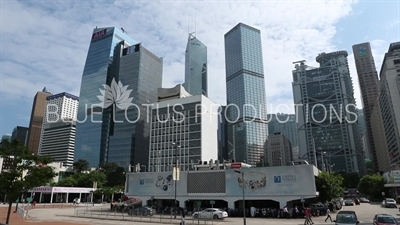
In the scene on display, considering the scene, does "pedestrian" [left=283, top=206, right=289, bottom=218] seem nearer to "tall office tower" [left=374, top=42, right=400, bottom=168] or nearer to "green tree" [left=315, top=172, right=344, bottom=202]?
"green tree" [left=315, top=172, right=344, bottom=202]

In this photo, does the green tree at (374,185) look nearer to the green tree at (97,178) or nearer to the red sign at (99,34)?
the green tree at (97,178)

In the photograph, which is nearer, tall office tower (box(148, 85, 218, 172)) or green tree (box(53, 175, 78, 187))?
green tree (box(53, 175, 78, 187))

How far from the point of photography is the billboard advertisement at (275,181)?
137ft

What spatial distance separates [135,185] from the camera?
55344mm

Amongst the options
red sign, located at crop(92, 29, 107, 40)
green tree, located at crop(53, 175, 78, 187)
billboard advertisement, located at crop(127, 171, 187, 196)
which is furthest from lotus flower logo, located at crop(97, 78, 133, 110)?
billboard advertisement, located at crop(127, 171, 187, 196)

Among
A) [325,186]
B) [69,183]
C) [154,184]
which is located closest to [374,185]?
[325,186]

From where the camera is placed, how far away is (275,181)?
143ft

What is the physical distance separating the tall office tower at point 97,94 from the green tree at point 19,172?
493 feet

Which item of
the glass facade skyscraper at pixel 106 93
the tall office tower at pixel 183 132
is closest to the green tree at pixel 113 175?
the tall office tower at pixel 183 132

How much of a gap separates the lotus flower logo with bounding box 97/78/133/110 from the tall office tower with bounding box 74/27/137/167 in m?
1.39

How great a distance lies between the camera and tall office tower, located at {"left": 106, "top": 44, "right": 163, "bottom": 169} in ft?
523

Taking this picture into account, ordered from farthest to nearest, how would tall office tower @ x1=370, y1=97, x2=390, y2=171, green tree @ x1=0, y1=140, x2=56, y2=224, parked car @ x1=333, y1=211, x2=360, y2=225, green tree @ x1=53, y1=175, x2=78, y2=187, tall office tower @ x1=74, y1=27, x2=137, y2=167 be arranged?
tall office tower @ x1=74, y1=27, x2=137, y2=167
tall office tower @ x1=370, y1=97, x2=390, y2=171
green tree @ x1=53, y1=175, x2=78, y2=187
green tree @ x1=0, y1=140, x2=56, y2=224
parked car @ x1=333, y1=211, x2=360, y2=225

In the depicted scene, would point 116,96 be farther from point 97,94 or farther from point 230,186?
point 230,186

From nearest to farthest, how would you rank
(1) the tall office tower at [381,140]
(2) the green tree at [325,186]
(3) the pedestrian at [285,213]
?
1. (3) the pedestrian at [285,213]
2. (2) the green tree at [325,186]
3. (1) the tall office tower at [381,140]
